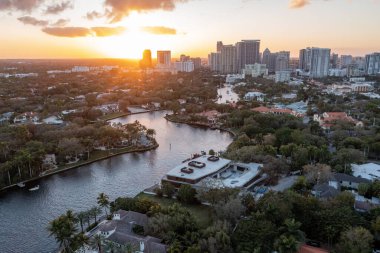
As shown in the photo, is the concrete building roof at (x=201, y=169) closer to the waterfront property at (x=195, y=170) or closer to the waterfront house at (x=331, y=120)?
the waterfront property at (x=195, y=170)

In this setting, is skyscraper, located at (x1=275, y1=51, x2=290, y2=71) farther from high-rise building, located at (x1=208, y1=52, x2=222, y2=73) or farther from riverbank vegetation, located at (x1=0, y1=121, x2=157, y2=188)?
riverbank vegetation, located at (x1=0, y1=121, x2=157, y2=188)

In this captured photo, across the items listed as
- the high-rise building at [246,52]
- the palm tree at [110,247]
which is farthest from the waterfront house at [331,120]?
the high-rise building at [246,52]

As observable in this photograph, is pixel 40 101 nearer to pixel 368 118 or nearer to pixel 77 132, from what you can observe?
pixel 77 132

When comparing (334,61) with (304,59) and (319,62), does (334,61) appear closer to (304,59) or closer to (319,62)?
(304,59)

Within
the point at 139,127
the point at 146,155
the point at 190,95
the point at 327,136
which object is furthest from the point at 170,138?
the point at 190,95

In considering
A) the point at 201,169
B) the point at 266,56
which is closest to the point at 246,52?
the point at 266,56

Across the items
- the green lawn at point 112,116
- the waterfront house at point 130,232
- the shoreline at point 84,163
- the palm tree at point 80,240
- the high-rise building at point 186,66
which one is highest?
the high-rise building at point 186,66
